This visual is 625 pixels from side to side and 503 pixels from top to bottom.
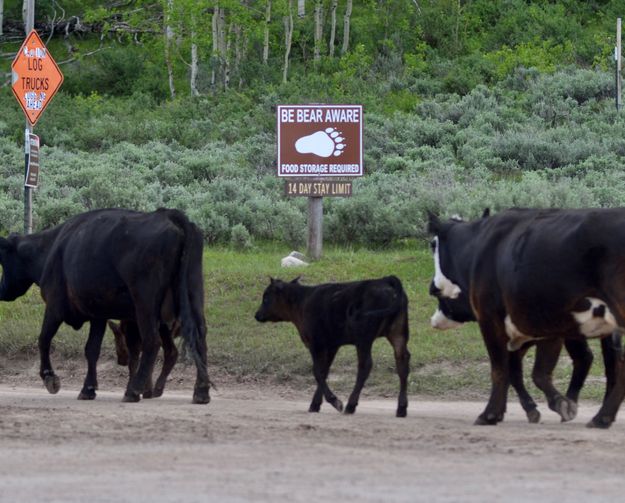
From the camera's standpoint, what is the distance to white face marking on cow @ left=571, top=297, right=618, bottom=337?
11250mm

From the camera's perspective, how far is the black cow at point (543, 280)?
11.2m

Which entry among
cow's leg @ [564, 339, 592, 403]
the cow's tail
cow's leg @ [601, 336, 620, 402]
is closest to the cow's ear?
cow's leg @ [564, 339, 592, 403]

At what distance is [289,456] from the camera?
9.33 m

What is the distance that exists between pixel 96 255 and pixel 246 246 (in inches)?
316

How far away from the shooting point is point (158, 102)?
148 feet

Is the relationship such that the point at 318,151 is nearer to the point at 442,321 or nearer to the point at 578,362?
the point at 442,321

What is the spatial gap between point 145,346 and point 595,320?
4.64 metres

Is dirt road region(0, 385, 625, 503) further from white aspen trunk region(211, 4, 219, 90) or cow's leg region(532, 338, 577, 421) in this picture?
white aspen trunk region(211, 4, 219, 90)

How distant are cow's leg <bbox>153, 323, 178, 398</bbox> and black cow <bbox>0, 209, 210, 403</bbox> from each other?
0.95 ft

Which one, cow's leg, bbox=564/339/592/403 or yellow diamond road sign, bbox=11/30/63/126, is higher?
yellow diamond road sign, bbox=11/30/63/126

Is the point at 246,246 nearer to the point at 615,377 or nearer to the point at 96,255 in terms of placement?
the point at 96,255

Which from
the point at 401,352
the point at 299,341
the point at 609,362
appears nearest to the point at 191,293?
the point at 401,352

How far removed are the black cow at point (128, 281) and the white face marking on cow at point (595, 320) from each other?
3.96 metres

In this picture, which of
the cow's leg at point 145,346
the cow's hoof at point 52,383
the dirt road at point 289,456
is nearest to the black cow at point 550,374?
Answer: the dirt road at point 289,456
